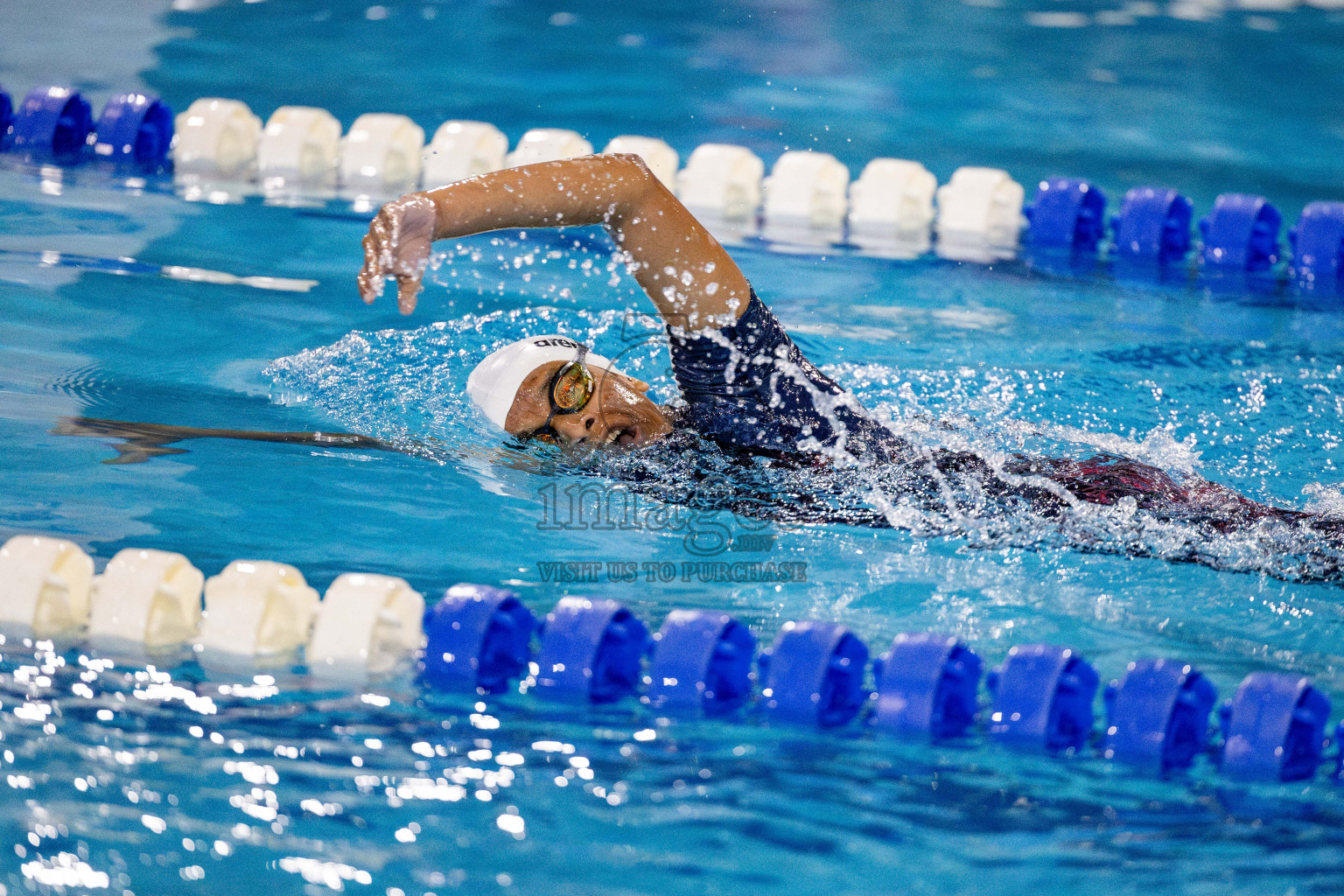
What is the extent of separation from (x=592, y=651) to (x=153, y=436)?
1.44 meters

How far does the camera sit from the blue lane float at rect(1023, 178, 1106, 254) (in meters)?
5.73

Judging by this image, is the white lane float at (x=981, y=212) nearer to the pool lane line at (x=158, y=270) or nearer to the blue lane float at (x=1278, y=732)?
the pool lane line at (x=158, y=270)

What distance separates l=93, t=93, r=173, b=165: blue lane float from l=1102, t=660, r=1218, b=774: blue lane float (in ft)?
17.2

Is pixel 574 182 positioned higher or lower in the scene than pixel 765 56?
lower

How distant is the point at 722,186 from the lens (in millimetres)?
5918

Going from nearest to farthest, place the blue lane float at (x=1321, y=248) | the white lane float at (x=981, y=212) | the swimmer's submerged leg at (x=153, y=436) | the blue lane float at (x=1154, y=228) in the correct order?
the swimmer's submerged leg at (x=153, y=436) < the blue lane float at (x=1321, y=248) < the blue lane float at (x=1154, y=228) < the white lane float at (x=981, y=212)

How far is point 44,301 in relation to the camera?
4.32 meters

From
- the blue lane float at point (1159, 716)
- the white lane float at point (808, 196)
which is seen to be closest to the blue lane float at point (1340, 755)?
the blue lane float at point (1159, 716)

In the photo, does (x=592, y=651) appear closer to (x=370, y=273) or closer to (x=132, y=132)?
(x=370, y=273)

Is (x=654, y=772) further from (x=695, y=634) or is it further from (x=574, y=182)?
(x=574, y=182)

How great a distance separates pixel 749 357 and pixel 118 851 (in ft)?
5.28

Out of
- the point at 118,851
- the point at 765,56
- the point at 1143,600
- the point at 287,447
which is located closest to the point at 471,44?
the point at 765,56

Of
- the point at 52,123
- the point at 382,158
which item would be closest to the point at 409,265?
the point at 382,158

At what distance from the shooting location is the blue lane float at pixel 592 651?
2477mm
